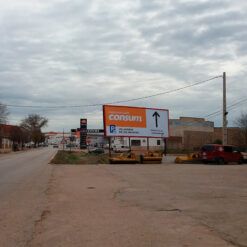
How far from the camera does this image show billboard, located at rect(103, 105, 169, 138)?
148 ft

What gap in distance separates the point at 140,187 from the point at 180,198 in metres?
4.32

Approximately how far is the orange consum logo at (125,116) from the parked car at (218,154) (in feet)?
23.0

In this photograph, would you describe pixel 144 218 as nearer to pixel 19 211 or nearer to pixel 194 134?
pixel 19 211

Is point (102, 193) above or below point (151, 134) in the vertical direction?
below

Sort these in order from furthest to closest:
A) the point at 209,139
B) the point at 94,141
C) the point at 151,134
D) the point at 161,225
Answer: the point at 94,141
the point at 209,139
the point at 151,134
the point at 161,225

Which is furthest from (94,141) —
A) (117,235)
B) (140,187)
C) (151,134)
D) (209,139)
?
(117,235)

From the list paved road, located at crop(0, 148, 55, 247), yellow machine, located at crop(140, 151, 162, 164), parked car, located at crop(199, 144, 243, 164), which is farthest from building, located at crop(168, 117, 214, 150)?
paved road, located at crop(0, 148, 55, 247)

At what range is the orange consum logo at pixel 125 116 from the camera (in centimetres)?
4497

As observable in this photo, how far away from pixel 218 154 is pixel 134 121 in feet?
28.5

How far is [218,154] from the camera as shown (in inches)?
1681

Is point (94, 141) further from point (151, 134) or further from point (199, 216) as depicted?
point (199, 216)

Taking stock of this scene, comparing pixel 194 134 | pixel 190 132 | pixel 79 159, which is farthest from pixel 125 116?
pixel 194 134

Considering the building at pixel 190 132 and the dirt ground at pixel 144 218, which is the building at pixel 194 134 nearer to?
the building at pixel 190 132

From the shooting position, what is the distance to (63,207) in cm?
1338
